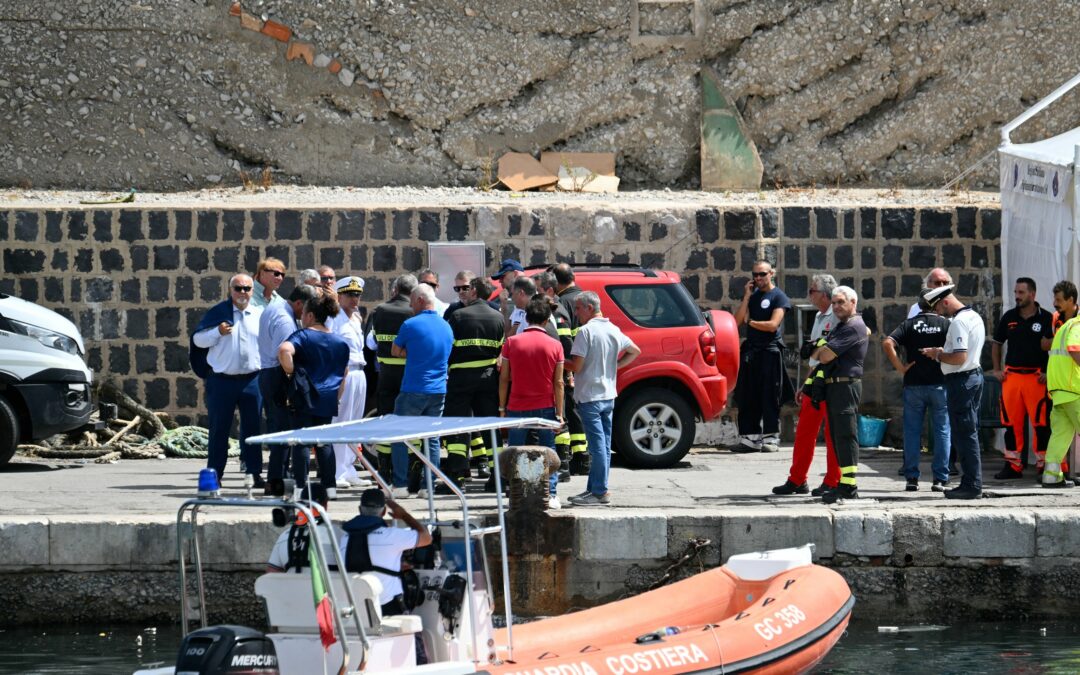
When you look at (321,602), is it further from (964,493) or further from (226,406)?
(964,493)

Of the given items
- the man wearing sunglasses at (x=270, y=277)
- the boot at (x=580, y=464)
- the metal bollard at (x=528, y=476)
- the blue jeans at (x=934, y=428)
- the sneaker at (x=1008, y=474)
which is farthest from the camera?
the boot at (x=580, y=464)

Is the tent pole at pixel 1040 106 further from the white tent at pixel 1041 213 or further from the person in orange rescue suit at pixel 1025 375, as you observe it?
the person in orange rescue suit at pixel 1025 375

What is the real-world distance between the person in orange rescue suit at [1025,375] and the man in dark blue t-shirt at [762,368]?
8.35ft

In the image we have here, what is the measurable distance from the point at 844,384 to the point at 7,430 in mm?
7026

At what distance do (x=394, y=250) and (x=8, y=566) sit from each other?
6109 mm

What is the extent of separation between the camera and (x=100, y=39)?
1925 centimetres

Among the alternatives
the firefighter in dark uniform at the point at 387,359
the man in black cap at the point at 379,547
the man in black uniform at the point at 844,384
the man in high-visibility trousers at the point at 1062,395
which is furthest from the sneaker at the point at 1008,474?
the man in black cap at the point at 379,547

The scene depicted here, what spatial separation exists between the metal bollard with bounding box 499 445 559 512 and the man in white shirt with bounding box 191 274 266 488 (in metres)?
2.45

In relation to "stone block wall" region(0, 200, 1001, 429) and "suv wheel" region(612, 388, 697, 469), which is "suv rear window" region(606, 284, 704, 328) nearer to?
"suv wheel" region(612, 388, 697, 469)

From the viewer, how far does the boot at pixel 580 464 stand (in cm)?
1356

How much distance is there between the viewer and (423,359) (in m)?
12.3

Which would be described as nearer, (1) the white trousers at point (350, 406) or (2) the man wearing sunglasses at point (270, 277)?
(2) the man wearing sunglasses at point (270, 277)

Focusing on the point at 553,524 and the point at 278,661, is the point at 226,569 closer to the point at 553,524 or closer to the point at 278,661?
the point at 553,524

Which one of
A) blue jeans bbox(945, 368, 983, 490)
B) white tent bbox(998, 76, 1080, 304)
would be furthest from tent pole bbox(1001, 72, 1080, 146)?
blue jeans bbox(945, 368, 983, 490)
